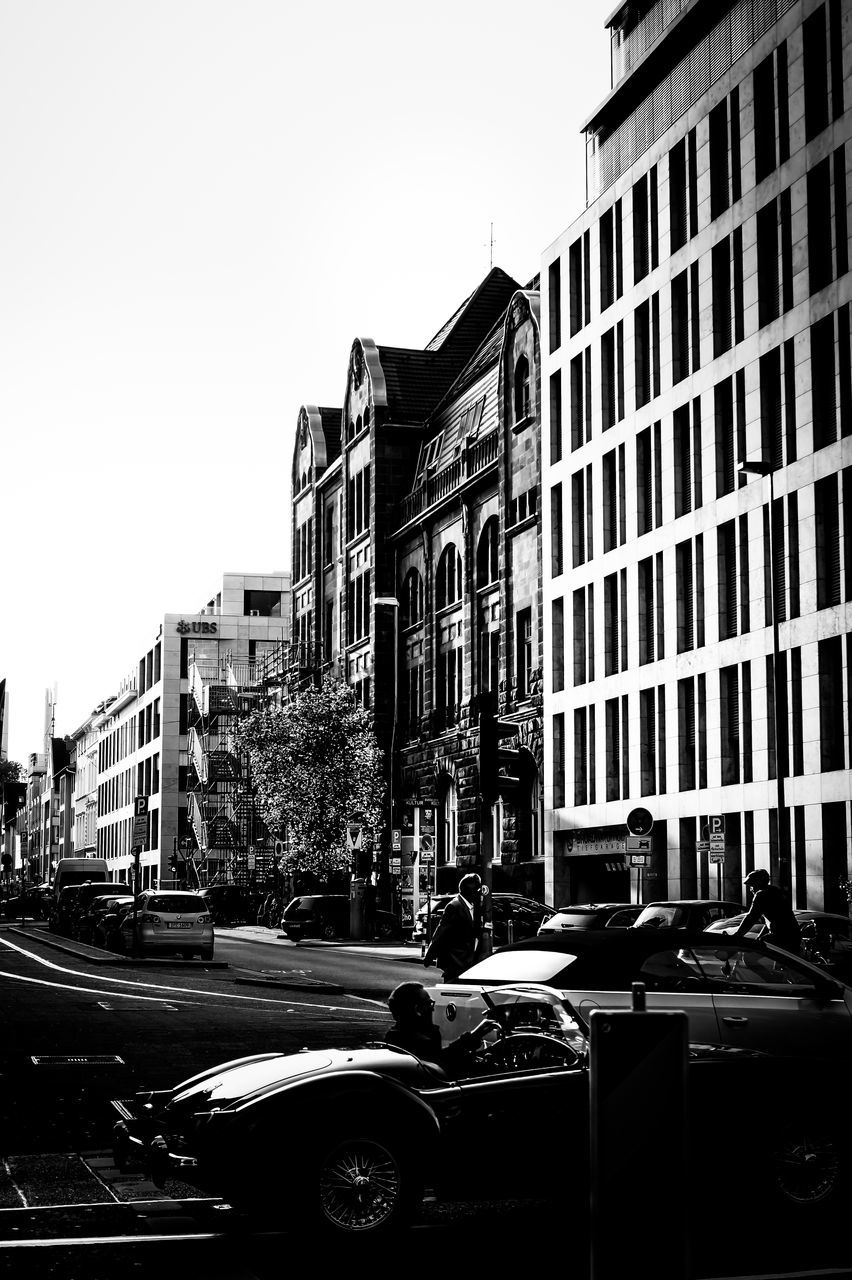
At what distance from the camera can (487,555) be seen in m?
56.6

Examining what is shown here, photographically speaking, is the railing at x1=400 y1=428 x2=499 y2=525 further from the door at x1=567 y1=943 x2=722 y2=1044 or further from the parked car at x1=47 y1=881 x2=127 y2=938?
the door at x1=567 y1=943 x2=722 y2=1044

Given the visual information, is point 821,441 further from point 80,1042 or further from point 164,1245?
point 164,1245

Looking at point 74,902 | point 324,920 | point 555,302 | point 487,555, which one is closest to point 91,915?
point 324,920

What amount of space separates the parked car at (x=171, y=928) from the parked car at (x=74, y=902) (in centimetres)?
1304

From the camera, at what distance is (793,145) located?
3912 centimetres

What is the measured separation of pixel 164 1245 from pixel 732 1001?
3975 mm

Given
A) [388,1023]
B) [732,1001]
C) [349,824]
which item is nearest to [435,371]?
[349,824]

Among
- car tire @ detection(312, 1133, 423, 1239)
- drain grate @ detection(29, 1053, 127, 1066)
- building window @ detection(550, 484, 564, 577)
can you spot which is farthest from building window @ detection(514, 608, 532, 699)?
car tire @ detection(312, 1133, 423, 1239)

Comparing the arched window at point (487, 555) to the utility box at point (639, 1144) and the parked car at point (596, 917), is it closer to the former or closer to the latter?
the parked car at point (596, 917)

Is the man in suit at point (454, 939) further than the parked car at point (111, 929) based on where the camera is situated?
No

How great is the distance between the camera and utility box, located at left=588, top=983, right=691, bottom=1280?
3.83 m

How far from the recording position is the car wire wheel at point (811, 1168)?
866 centimetres

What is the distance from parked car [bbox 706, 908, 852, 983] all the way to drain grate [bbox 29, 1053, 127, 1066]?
426 inches

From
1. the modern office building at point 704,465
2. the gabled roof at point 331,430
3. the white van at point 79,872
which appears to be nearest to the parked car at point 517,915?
the modern office building at point 704,465
